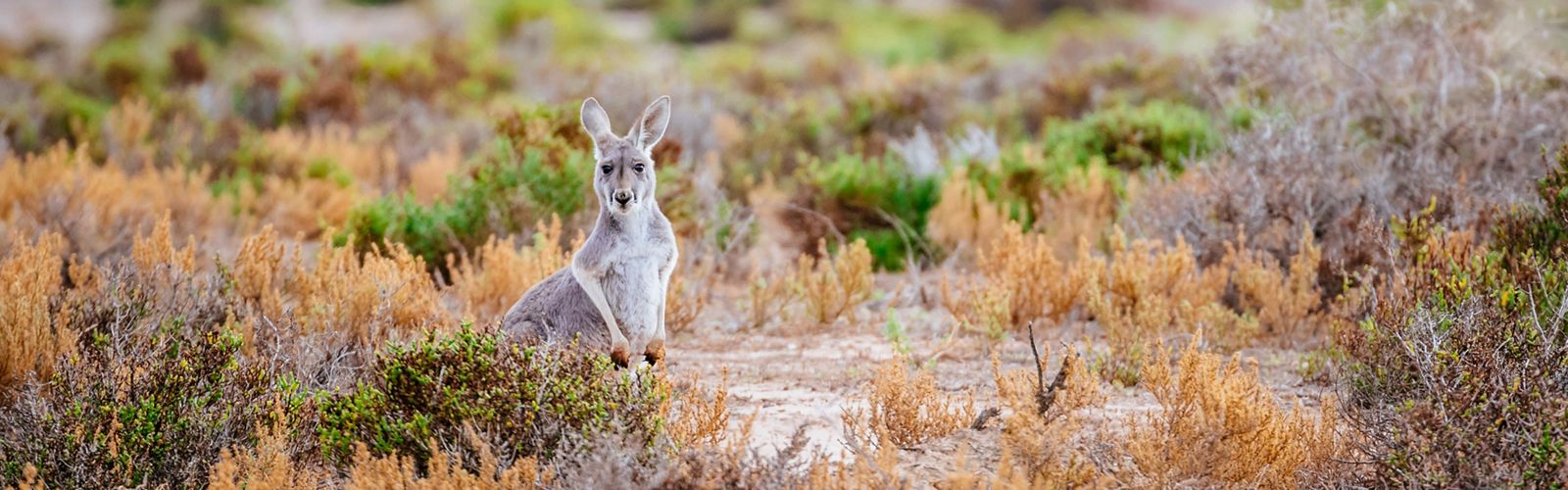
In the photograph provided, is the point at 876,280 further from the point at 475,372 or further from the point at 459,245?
the point at 475,372

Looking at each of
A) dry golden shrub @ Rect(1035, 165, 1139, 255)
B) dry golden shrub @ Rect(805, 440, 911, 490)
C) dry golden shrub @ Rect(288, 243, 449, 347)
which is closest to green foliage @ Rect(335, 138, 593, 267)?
dry golden shrub @ Rect(288, 243, 449, 347)

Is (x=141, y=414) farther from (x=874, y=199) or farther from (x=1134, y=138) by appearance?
(x=1134, y=138)

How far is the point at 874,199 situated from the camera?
8.85 m

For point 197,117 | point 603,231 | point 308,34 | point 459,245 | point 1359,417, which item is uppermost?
point 603,231

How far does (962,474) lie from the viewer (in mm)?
3580

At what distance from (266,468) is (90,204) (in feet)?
15.2

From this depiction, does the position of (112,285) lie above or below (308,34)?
above

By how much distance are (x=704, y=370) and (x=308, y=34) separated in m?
23.9

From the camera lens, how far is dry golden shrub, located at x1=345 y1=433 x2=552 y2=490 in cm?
376

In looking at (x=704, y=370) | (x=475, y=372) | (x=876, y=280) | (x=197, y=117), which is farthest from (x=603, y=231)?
(x=197, y=117)

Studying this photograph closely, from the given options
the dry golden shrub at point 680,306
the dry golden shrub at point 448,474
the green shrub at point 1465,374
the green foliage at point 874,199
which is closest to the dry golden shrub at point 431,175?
the green foliage at point 874,199

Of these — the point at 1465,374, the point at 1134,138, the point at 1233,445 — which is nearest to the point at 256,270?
the point at 1233,445

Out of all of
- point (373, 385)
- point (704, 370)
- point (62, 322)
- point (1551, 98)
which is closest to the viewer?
point (373, 385)

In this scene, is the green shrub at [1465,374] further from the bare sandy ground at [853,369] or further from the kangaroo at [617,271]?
the kangaroo at [617,271]
